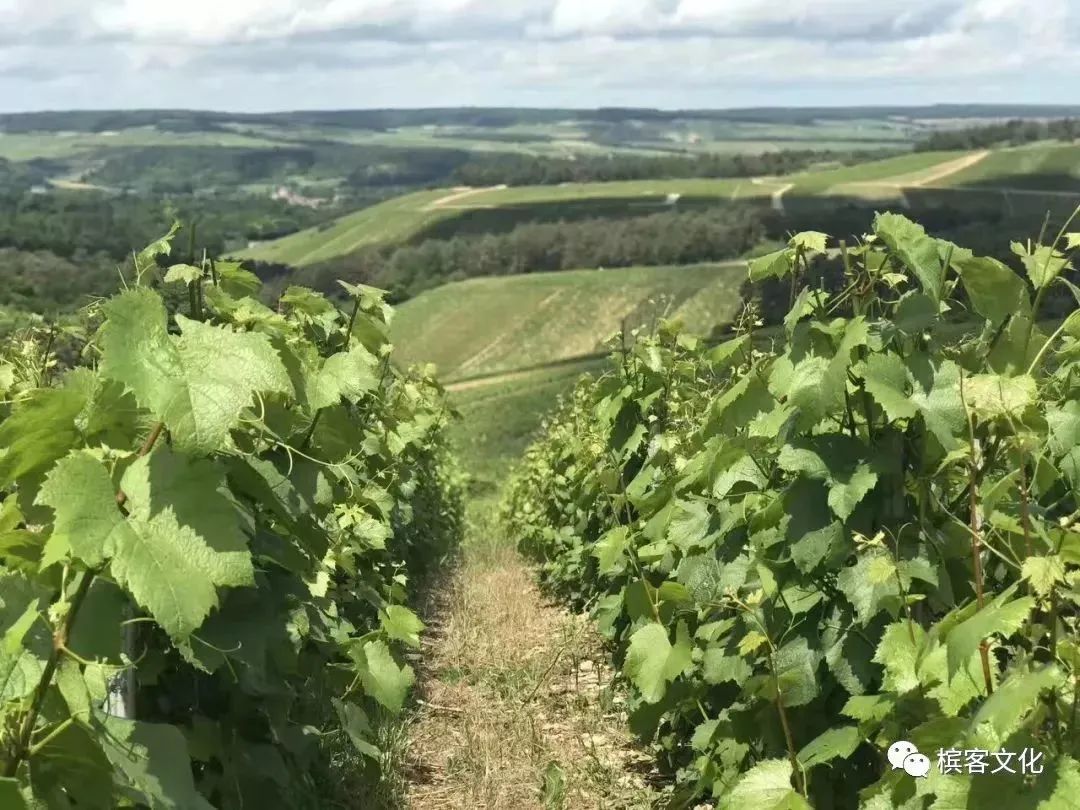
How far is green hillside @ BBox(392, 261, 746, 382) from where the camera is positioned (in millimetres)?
83062

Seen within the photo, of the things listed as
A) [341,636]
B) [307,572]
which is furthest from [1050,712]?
[341,636]

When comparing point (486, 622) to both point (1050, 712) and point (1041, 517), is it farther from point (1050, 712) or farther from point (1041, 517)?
point (1050, 712)

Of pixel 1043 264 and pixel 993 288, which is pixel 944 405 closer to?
pixel 993 288

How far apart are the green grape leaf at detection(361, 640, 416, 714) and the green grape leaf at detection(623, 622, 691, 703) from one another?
2.42 ft

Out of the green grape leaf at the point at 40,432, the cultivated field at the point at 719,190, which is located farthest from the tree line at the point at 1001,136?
the green grape leaf at the point at 40,432

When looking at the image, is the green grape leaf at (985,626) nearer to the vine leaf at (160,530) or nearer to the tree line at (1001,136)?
the vine leaf at (160,530)

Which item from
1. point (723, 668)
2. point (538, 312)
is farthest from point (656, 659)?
point (538, 312)

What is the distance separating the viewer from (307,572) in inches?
109

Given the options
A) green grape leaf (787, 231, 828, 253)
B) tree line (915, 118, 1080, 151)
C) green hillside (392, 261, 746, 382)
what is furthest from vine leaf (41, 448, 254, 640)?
tree line (915, 118, 1080, 151)

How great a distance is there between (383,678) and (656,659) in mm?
872

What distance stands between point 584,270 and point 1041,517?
334 ft

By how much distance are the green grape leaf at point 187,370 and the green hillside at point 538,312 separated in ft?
245

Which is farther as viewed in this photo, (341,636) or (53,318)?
(341,636)

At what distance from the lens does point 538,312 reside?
9000 centimetres
